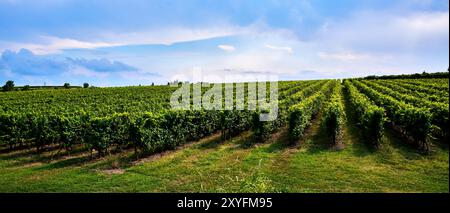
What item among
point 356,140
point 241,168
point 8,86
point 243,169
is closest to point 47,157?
point 241,168

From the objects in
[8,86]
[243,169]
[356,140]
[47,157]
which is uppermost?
[8,86]

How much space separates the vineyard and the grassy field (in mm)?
40

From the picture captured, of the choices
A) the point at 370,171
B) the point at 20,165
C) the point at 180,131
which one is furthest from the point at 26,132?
the point at 370,171

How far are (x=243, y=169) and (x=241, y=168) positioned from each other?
168 millimetres

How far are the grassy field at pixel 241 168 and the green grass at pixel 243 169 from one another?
0.11 ft

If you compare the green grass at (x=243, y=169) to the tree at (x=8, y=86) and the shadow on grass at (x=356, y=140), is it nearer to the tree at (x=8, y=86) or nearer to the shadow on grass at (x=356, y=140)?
the shadow on grass at (x=356, y=140)

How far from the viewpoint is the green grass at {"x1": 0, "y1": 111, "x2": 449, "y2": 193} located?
42.5ft

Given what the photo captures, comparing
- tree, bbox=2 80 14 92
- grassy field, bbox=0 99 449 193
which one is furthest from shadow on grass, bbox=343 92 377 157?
tree, bbox=2 80 14 92

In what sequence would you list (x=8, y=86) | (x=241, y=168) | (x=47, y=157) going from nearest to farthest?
(x=241, y=168) < (x=47, y=157) < (x=8, y=86)

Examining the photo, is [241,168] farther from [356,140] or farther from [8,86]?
[8,86]

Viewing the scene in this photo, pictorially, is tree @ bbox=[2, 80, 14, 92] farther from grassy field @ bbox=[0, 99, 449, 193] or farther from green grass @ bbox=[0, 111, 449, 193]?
green grass @ bbox=[0, 111, 449, 193]

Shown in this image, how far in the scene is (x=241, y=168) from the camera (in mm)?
15117

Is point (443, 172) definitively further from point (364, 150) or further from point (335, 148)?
point (335, 148)
